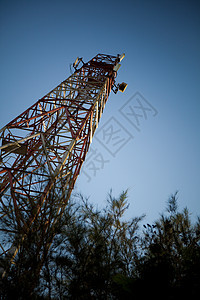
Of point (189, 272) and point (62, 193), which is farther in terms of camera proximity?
point (62, 193)

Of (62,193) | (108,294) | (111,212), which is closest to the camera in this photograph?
(62,193)

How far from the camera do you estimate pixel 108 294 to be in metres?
4.11

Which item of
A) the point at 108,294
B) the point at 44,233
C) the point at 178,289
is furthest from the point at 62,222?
the point at 178,289

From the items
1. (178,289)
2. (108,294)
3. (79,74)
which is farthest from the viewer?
(79,74)

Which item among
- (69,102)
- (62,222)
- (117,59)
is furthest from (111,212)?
(117,59)

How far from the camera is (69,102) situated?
766 centimetres

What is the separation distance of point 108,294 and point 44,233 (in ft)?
7.17

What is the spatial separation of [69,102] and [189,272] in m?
6.52

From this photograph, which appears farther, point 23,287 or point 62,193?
point 62,193

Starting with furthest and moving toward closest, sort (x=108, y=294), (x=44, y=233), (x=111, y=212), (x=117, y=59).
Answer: (x=117, y=59)
(x=111, y=212)
(x=108, y=294)
(x=44, y=233)

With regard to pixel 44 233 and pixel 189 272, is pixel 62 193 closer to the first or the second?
pixel 44 233

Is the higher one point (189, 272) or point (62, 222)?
point (62, 222)

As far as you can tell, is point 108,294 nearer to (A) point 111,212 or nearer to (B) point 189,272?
(B) point 189,272

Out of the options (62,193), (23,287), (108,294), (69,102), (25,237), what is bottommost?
(108,294)
